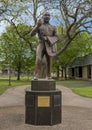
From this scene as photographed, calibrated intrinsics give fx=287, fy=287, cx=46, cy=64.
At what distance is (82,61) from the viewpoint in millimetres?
57906

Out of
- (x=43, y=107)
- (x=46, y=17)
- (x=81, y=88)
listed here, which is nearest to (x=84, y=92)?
(x=81, y=88)

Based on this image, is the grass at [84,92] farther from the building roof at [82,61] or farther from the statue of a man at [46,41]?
the building roof at [82,61]

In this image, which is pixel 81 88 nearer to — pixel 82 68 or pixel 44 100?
pixel 44 100

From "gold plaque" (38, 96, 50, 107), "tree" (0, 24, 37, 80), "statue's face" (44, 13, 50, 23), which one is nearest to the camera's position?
"gold plaque" (38, 96, 50, 107)

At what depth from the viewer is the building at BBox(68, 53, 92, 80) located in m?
53.3

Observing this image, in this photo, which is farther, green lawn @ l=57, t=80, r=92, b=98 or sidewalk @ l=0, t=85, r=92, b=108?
green lawn @ l=57, t=80, r=92, b=98

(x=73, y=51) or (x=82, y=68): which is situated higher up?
(x=73, y=51)

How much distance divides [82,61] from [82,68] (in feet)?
5.72

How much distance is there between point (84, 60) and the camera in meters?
56.5

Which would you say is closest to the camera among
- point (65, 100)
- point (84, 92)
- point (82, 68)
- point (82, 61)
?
point (65, 100)

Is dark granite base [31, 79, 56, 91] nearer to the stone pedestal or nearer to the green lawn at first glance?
the stone pedestal

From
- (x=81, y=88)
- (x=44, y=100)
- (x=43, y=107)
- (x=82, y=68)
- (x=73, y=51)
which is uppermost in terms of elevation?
(x=73, y=51)

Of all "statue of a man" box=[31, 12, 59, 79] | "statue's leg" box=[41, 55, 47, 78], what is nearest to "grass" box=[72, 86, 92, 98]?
"statue's leg" box=[41, 55, 47, 78]

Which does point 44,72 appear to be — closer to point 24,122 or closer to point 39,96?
point 39,96
